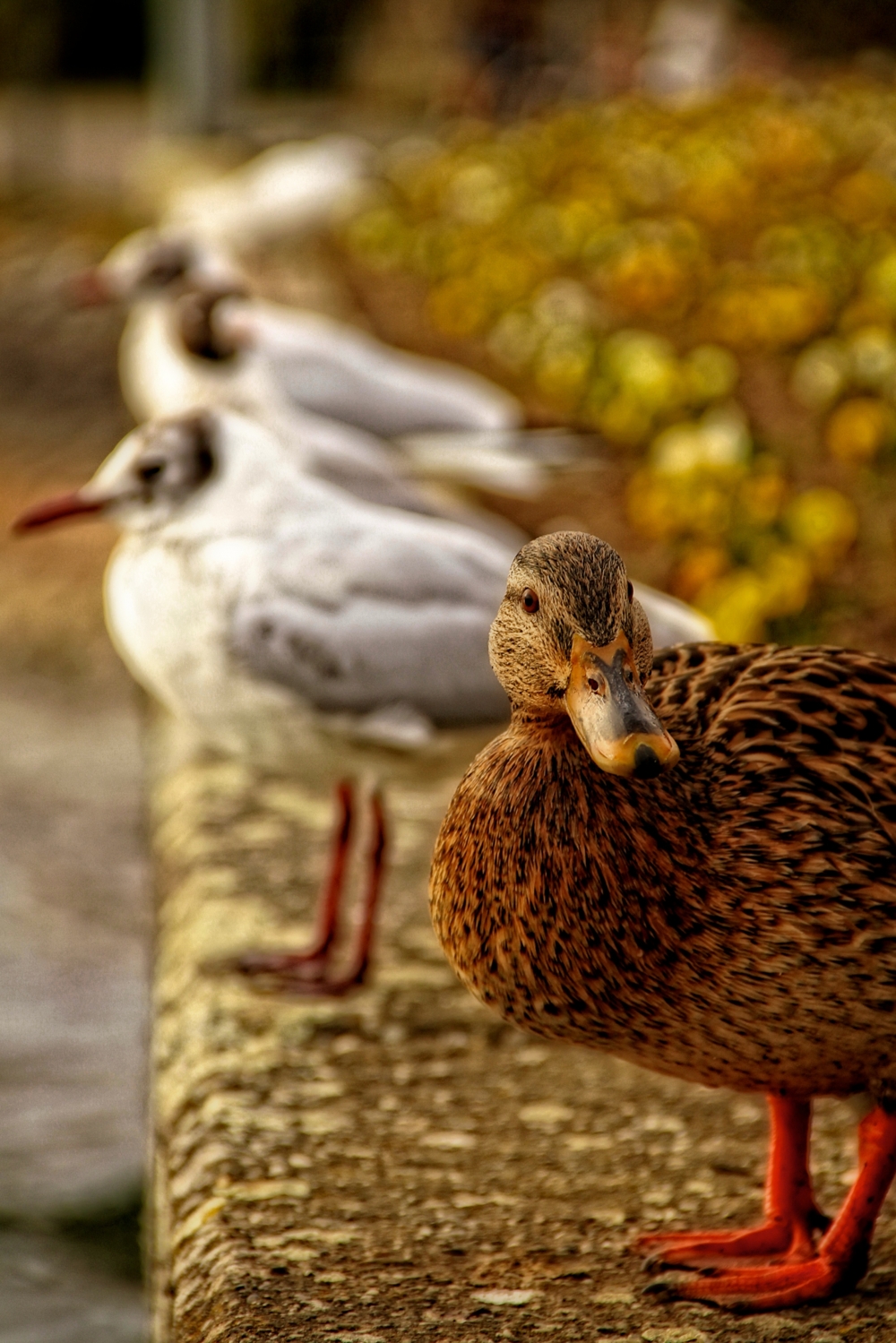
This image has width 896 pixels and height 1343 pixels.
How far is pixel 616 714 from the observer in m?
2.22

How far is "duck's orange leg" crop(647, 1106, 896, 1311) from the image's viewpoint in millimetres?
2439

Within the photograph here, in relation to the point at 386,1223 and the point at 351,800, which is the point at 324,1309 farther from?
the point at 351,800

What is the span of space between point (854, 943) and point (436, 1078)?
3.95 feet

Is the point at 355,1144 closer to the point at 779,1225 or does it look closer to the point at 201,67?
the point at 779,1225

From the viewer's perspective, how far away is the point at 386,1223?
2.82 metres

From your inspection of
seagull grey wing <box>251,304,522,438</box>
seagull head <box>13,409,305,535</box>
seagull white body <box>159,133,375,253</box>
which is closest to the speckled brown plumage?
seagull head <box>13,409,305,535</box>

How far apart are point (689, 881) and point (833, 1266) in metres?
0.56

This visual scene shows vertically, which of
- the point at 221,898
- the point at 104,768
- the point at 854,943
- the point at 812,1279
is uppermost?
the point at 854,943

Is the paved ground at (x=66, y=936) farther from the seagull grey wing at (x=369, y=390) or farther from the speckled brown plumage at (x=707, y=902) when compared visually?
the speckled brown plumage at (x=707, y=902)

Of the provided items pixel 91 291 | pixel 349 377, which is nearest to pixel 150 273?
pixel 91 291

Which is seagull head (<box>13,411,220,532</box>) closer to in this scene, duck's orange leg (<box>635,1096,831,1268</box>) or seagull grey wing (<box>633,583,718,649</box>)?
seagull grey wing (<box>633,583,718,649</box>)

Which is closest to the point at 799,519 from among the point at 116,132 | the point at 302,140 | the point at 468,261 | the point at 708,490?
the point at 708,490

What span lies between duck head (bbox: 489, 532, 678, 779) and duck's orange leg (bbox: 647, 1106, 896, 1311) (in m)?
0.58

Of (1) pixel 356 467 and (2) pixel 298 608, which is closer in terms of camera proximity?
(2) pixel 298 608
